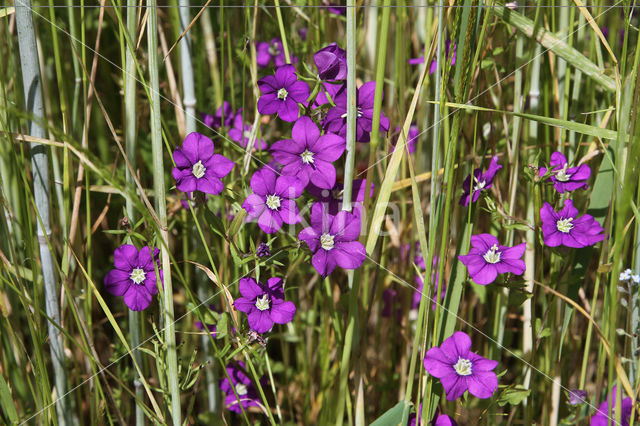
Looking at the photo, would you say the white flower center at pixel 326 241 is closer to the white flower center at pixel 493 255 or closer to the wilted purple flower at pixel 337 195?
the wilted purple flower at pixel 337 195

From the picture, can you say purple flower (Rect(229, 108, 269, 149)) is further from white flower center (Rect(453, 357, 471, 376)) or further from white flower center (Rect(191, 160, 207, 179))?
white flower center (Rect(453, 357, 471, 376))

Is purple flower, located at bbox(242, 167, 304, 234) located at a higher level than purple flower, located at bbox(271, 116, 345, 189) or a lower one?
lower

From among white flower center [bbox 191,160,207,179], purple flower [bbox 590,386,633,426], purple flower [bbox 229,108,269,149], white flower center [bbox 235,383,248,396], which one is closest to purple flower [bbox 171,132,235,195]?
white flower center [bbox 191,160,207,179]

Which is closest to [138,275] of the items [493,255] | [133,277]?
[133,277]

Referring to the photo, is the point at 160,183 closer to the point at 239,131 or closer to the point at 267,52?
the point at 239,131

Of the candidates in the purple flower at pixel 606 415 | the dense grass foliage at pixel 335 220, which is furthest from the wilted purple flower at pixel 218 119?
the purple flower at pixel 606 415

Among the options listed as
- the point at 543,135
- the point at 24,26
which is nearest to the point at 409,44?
the point at 543,135
